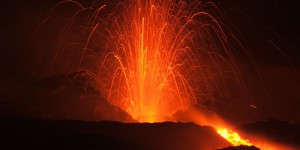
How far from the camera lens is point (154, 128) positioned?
871 inches

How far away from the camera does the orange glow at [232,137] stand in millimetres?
23756

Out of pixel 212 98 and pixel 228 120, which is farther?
pixel 212 98

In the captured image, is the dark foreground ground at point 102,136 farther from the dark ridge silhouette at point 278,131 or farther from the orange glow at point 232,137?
the dark ridge silhouette at point 278,131

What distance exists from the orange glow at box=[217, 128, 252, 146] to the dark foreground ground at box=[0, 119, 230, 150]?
1043mm

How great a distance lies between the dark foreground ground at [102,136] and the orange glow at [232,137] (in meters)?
1.04

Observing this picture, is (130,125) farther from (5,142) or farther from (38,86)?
(38,86)

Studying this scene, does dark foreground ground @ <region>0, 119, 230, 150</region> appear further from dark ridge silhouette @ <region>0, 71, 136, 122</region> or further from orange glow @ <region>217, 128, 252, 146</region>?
dark ridge silhouette @ <region>0, 71, 136, 122</region>

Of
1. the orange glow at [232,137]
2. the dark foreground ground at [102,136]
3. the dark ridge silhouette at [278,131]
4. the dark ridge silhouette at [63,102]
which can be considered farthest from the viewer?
the dark ridge silhouette at [63,102]

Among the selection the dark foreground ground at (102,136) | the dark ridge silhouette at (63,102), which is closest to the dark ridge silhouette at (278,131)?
the dark foreground ground at (102,136)

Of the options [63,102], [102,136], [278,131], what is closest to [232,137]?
[278,131]

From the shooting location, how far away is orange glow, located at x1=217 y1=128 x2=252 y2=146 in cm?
2376

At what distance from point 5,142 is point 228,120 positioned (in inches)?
728

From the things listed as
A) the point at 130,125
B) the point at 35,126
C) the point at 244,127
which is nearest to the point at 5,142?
the point at 35,126

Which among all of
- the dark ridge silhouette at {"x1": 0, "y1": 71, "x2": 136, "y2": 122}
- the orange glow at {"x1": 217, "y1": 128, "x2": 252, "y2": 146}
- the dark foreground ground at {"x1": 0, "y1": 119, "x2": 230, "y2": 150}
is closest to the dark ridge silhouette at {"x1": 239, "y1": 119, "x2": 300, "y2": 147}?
the orange glow at {"x1": 217, "y1": 128, "x2": 252, "y2": 146}
